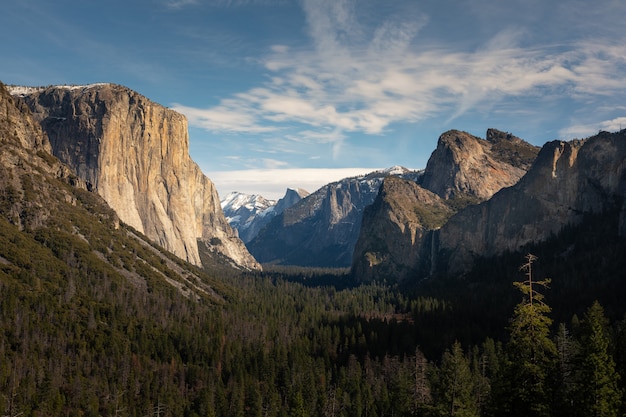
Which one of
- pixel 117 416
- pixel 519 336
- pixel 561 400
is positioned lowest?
pixel 117 416

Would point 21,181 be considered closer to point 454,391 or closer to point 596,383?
point 454,391

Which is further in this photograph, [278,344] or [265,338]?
[265,338]

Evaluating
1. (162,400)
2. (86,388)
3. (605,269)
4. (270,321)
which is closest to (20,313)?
(86,388)

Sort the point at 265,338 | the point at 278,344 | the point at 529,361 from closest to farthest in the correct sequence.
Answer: the point at 529,361 → the point at 278,344 → the point at 265,338

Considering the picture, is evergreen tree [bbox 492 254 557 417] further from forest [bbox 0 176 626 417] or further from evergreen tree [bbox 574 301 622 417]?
evergreen tree [bbox 574 301 622 417]

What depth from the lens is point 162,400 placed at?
323 feet

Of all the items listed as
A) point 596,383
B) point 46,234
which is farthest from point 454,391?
point 46,234

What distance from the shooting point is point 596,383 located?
37.0 metres

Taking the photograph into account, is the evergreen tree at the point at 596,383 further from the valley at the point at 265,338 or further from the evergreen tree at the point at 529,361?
the evergreen tree at the point at 529,361

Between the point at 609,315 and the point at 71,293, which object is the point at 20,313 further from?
the point at 609,315

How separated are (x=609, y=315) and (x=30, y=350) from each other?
126764mm

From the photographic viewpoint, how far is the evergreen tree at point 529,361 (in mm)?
35906

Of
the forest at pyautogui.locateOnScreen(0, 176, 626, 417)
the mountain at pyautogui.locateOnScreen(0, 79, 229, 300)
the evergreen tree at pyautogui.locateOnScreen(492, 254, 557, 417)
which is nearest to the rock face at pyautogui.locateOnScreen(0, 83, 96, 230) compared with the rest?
the mountain at pyautogui.locateOnScreen(0, 79, 229, 300)

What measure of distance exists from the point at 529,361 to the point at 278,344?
4237 inches
